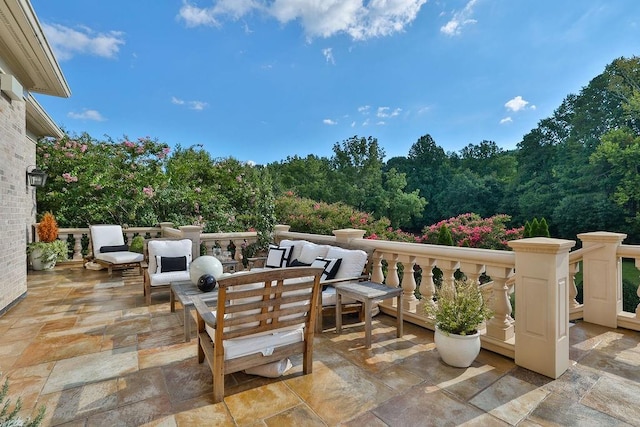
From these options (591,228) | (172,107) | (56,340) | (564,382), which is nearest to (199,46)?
(172,107)

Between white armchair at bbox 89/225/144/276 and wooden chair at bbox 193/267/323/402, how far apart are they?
4.87 metres

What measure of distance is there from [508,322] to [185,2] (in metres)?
7.62

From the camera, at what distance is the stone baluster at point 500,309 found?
8.90 feet

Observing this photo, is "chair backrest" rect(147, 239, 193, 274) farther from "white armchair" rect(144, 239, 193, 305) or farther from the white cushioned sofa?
the white cushioned sofa

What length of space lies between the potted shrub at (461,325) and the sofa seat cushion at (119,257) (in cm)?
614

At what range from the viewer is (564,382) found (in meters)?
2.21

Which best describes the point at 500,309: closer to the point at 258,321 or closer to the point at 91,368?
the point at 258,321

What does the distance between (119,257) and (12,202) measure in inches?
87.6

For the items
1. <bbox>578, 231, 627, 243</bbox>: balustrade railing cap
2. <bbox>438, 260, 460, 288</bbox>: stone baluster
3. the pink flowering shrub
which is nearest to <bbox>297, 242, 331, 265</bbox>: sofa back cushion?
<bbox>438, 260, 460, 288</bbox>: stone baluster

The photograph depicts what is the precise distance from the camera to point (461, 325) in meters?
2.46

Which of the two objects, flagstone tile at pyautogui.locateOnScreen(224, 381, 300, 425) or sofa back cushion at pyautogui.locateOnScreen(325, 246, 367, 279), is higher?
sofa back cushion at pyautogui.locateOnScreen(325, 246, 367, 279)

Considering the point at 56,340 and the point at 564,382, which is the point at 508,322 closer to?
the point at 564,382

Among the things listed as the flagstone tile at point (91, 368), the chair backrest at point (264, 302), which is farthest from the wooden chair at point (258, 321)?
the flagstone tile at point (91, 368)

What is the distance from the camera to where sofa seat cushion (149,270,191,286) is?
4219 mm
